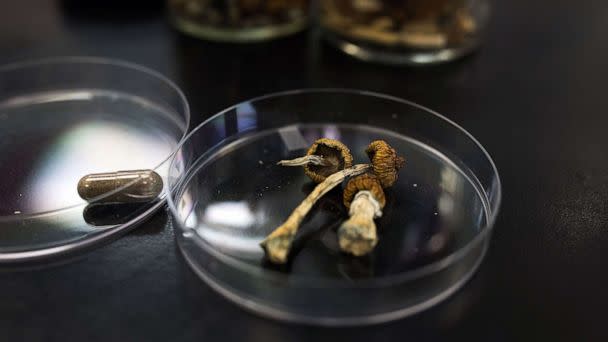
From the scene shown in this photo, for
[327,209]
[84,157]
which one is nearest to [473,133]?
[327,209]

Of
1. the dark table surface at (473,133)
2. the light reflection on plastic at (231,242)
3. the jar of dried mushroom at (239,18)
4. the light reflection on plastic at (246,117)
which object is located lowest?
the dark table surface at (473,133)

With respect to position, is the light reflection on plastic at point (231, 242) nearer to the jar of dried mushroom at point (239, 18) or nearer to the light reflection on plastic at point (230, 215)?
the light reflection on plastic at point (230, 215)

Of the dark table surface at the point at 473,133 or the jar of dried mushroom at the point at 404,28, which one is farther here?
the jar of dried mushroom at the point at 404,28

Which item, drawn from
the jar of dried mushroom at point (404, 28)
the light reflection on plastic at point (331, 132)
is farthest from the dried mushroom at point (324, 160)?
the jar of dried mushroom at point (404, 28)

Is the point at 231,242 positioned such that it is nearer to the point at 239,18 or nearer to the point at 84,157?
the point at 84,157

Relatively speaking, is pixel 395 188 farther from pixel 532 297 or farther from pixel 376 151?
pixel 532 297

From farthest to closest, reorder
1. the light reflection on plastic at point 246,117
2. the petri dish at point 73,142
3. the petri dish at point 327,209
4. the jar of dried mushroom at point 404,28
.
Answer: the jar of dried mushroom at point 404,28 → the light reflection on plastic at point 246,117 → the petri dish at point 73,142 → the petri dish at point 327,209

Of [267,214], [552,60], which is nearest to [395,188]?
[267,214]
